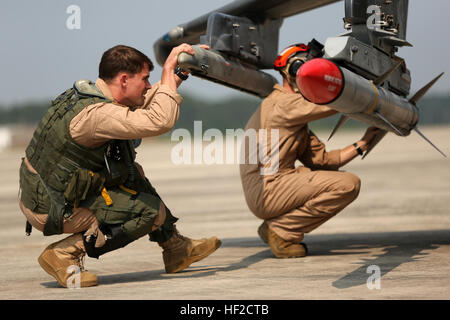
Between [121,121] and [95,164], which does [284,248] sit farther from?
[121,121]

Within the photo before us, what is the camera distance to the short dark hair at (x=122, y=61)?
5.32 metres

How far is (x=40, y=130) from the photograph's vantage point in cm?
534

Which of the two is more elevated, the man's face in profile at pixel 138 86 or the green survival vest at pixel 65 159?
the man's face in profile at pixel 138 86

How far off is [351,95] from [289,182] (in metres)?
1.67

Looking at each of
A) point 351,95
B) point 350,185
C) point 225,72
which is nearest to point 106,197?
point 351,95

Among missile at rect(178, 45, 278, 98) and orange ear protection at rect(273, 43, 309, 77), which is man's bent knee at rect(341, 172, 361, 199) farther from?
missile at rect(178, 45, 278, 98)

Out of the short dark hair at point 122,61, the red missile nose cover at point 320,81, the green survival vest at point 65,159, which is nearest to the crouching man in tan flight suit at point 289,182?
the red missile nose cover at point 320,81

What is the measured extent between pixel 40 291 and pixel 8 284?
1.84 ft

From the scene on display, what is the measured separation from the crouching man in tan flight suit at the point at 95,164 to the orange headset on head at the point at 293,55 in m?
1.68

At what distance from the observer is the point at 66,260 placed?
5.38 metres

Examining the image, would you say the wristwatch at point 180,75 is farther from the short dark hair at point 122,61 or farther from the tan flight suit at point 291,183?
the tan flight suit at point 291,183

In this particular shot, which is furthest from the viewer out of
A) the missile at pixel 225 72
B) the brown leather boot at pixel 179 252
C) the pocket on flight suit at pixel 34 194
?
the missile at pixel 225 72
